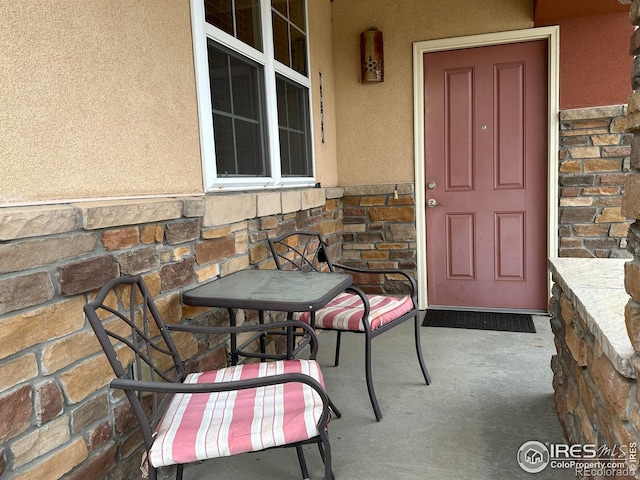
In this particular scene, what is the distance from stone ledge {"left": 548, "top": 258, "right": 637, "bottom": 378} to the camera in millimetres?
1097

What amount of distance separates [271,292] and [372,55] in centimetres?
268

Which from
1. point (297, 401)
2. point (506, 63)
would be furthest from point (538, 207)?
point (297, 401)

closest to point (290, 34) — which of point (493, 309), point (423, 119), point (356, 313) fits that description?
point (423, 119)

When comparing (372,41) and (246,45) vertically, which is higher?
(372,41)

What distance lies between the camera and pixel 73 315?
1.40 metres

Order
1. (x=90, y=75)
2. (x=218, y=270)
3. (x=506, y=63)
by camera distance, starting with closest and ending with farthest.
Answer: (x=90, y=75)
(x=218, y=270)
(x=506, y=63)

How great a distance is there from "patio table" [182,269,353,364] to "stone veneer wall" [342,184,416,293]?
1.95m

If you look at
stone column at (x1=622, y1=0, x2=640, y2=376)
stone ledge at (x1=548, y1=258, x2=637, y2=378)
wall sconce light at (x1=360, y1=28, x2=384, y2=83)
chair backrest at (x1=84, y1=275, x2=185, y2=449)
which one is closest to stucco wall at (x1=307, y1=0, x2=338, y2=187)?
wall sconce light at (x1=360, y1=28, x2=384, y2=83)

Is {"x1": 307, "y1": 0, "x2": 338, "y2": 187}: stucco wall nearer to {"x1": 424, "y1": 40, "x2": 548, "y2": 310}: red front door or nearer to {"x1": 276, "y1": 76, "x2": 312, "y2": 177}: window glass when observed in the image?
{"x1": 276, "y1": 76, "x2": 312, "y2": 177}: window glass

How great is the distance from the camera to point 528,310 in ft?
12.4

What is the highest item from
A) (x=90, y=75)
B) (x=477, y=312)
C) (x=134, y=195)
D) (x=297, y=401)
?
(x=90, y=75)

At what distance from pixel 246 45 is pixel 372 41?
1.58 metres

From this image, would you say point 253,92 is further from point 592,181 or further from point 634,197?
point 592,181

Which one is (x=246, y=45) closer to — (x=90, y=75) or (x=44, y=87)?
(x=90, y=75)
